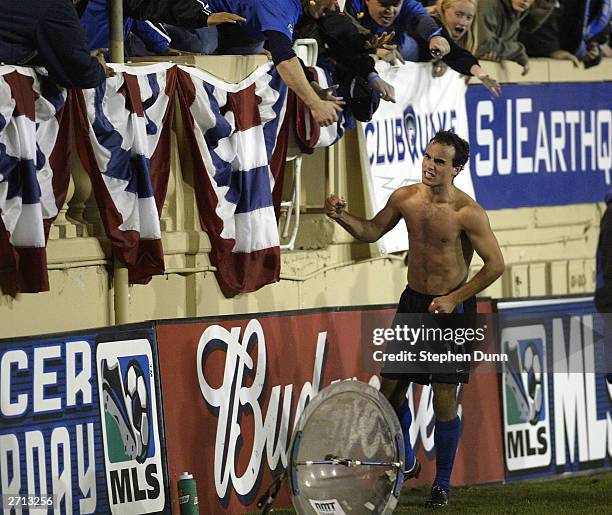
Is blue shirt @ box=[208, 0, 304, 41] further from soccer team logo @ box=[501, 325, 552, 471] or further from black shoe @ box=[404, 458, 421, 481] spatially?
soccer team logo @ box=[501, 325, 552, 471]

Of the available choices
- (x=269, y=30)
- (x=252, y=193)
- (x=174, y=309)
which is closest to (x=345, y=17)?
(x=269, y=30)

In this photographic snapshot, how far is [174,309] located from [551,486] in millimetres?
3192

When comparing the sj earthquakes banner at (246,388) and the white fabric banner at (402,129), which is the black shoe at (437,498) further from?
the white fabric banner at (402,129)

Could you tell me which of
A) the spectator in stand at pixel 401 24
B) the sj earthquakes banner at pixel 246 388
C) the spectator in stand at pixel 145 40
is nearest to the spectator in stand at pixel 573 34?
the spectator in stand at pixel 401 24

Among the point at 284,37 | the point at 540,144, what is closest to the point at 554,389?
the point at 540,144

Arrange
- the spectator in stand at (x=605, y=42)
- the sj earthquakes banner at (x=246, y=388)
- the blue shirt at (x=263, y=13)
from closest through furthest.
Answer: the sj earthquakes banner at (x=246, y=388) → the blue shirt at (x=263, y=13) → the spectator in stand at (x=605, y=42)

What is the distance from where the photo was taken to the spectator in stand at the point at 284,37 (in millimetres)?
10031

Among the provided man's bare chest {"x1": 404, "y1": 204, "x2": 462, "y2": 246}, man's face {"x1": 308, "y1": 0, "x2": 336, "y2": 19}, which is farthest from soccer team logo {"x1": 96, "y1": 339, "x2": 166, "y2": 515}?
man's face {"x1": 308, "y1": 0, "x2": 336, "y2": 19}

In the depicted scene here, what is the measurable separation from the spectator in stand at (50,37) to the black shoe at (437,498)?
11.2 ft

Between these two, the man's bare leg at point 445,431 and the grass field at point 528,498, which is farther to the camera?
the man's bare leg at point 445,431

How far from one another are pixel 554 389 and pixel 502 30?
292 cm

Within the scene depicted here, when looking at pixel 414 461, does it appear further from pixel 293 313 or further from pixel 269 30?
pixel 269 30

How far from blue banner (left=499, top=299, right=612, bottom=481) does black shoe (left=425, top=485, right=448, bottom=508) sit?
1.83m

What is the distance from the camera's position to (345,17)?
1061 cm
